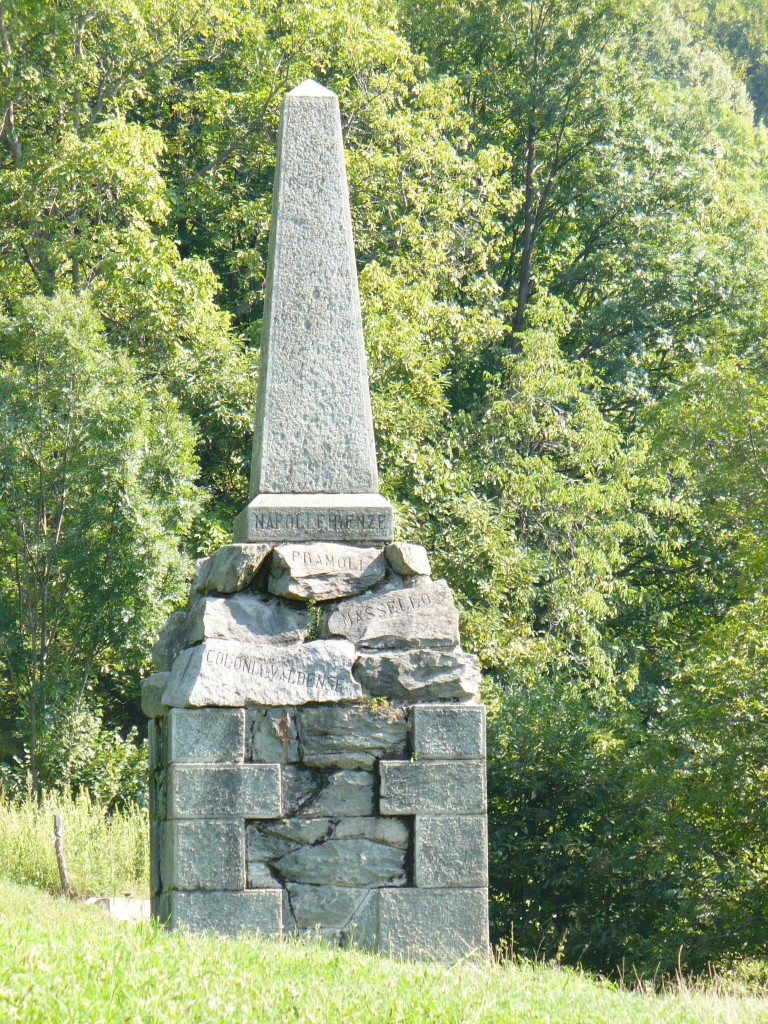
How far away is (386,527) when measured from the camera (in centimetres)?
653

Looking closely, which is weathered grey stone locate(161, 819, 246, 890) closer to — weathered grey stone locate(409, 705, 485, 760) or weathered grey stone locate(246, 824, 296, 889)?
weathered grey stone locate(246, 824, 296, 889)

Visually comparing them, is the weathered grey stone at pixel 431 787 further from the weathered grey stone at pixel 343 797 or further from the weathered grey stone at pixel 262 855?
the weathered grey stone at pixel 262 855

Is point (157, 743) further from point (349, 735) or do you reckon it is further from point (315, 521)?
point (315, 521)

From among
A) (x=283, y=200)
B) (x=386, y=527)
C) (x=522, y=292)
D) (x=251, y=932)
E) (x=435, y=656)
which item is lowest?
(x=251, y=932)

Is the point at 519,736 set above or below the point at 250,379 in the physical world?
below

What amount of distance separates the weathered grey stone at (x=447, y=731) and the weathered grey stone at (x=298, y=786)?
17.7 inches

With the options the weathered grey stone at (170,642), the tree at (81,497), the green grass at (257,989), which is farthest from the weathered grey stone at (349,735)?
the tree at (81,497)

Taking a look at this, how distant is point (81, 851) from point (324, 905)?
235 inches

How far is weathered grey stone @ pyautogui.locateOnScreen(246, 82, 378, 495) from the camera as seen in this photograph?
Result: 22.0 feet

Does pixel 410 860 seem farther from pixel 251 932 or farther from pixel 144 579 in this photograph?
pixel 144 579

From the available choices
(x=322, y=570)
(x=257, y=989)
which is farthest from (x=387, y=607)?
(x=257, y=989)

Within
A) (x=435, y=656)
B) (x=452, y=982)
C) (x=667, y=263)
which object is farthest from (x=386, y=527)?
(x=667, y=263)

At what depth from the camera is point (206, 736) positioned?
5918 mm

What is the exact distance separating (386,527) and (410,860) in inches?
59.0
